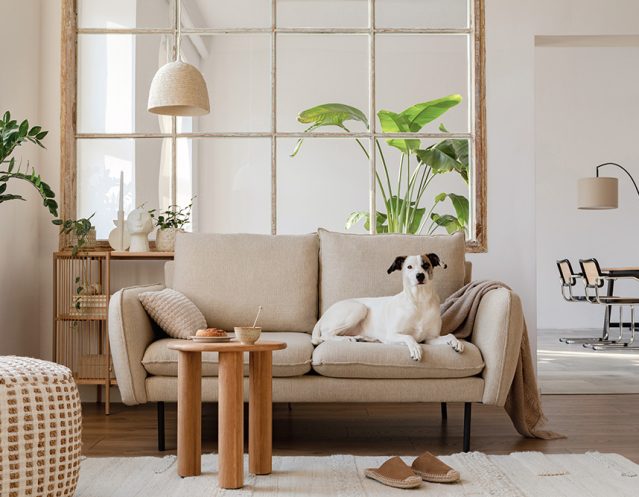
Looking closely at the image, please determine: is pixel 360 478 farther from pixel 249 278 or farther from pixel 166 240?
pixel 166 240

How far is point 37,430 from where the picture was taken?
2076 millimetres

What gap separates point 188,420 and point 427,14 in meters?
2.88

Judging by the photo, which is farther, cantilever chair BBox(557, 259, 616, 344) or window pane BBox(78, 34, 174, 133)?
cantilever chair BBox(557, 259, 616, 344)

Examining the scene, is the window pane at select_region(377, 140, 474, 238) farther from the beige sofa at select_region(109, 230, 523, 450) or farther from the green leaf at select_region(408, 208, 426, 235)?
the beige sofa at select_region(109, 230, 523, 450)

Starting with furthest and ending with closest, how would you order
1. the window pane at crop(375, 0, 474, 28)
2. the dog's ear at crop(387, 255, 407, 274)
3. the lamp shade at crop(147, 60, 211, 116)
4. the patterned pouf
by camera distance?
1. the window pane at crop(375, 0, 474, 28)
2. the lamp shade at crop(147, 60, 211, 116)
3. the dog's ear at crop(387, 255, 407, 274)
4. the patterned pouf

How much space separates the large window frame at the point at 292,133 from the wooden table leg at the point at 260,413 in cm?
173

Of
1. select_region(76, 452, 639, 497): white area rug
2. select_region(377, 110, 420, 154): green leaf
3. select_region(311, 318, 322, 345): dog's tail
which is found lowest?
select_region(76, 452, 639, 497): white area rug

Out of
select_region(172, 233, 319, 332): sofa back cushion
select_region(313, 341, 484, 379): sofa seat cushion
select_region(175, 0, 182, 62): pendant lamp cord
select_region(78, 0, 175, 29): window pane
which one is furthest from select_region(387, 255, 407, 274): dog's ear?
select_region(78, 0, 175, 29): window pane

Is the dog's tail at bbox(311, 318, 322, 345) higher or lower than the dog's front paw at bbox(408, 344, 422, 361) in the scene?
higher

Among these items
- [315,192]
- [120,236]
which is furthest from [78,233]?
[315,192]

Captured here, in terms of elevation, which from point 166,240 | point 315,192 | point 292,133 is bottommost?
point 166,240

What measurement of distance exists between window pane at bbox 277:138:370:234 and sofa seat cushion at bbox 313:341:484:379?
143cm

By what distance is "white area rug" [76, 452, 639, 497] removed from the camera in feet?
8.02

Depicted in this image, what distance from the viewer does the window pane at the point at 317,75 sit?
445cm
